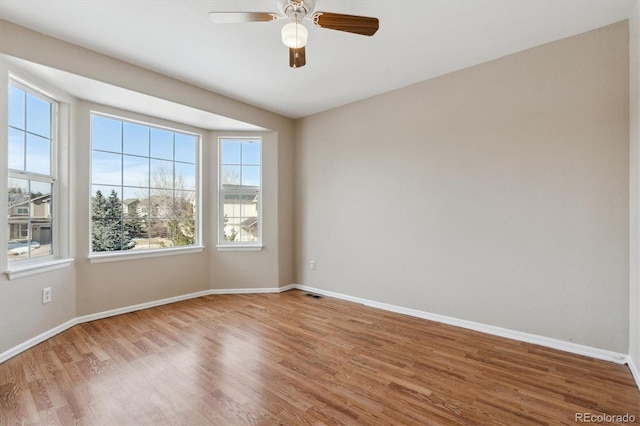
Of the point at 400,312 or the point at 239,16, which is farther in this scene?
the point at 400,312

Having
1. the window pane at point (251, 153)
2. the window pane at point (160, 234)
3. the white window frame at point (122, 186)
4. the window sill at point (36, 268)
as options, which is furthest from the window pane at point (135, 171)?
the window pane at point (251, 153)

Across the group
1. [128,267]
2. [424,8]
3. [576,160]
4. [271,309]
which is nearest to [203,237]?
[128,267]

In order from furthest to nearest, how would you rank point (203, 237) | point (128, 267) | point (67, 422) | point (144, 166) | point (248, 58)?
point (203, 237) → point (144, 166) → point (128, 267) → point (248, 58) → point (67, 422)

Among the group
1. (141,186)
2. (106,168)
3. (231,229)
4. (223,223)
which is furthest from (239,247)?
(106,168)

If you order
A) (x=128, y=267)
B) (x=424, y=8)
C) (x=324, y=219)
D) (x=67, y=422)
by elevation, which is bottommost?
(x=67, y=422)

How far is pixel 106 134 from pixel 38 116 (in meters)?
0.64

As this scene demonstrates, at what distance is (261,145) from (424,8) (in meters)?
2.90

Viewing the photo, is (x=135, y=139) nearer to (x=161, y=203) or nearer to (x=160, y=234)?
(x=161, y=203)

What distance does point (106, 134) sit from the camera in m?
3.42

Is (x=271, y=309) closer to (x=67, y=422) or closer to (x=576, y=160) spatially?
(x=67, y=422)

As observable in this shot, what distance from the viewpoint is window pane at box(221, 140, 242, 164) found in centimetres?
439

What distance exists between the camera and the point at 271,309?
11.8ft

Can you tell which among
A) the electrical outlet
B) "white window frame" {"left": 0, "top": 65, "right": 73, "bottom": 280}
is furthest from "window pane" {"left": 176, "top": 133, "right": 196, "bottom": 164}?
the electrical outlet

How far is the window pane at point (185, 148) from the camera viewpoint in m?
4.07
